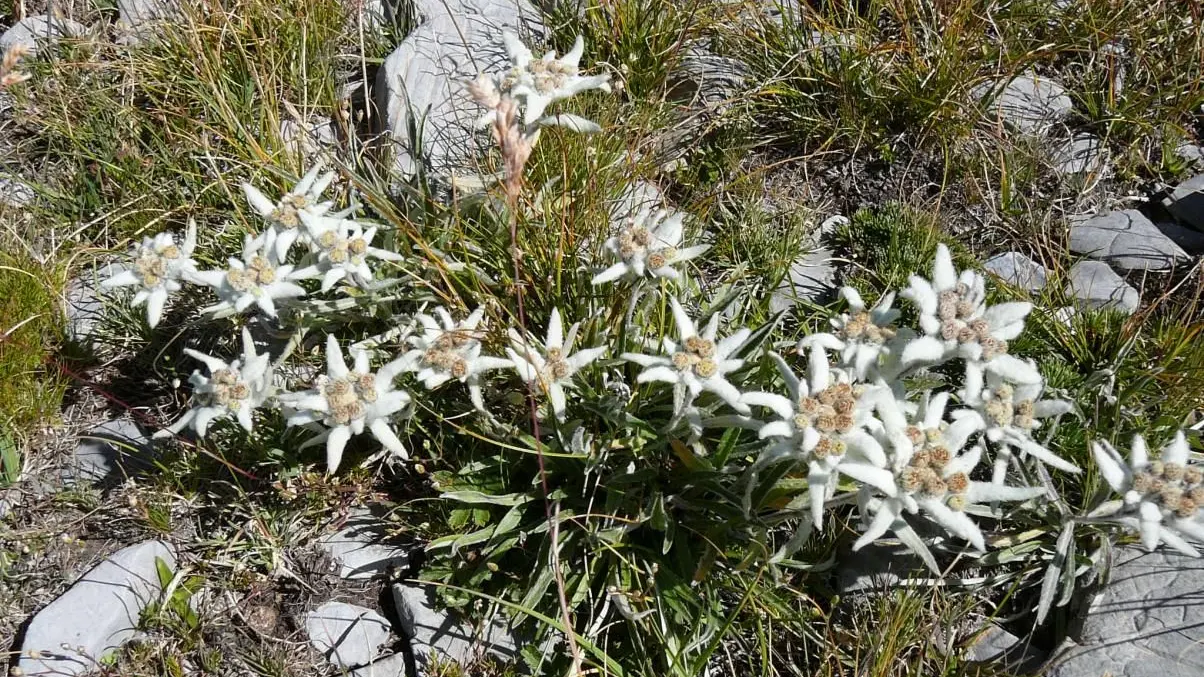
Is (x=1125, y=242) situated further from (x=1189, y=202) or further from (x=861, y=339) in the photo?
(x=861, y=339)

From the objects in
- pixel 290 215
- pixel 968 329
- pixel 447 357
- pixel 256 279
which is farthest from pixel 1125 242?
pixel 256 279

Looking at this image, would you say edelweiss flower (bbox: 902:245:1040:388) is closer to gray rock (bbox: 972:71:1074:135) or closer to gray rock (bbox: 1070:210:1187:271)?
gray rock (bbox: 1070:210:1187:271)

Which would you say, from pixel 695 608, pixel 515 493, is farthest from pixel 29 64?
pixel 695 608

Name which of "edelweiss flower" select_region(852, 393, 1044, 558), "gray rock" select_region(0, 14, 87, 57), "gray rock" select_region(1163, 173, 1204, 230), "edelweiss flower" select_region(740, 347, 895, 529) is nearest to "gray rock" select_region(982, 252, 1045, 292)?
"gray rock" select_region(1163, 173, 1204, 230)

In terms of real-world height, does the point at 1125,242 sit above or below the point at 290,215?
below

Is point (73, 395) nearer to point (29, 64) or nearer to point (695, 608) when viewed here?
point (29, 64)
